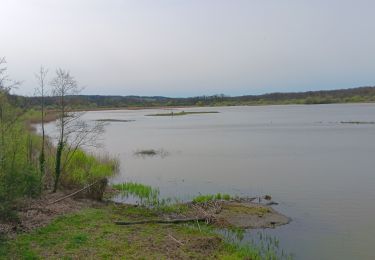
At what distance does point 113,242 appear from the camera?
10.9 metres

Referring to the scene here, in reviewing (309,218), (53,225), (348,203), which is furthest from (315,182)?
(53,225)

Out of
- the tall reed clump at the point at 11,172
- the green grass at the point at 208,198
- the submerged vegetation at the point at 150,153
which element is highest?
the tall reed clump at the point at 11,172

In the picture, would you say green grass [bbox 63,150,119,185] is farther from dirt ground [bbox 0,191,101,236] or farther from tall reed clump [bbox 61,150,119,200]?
dirt ground [bbox 0,191,101,236]

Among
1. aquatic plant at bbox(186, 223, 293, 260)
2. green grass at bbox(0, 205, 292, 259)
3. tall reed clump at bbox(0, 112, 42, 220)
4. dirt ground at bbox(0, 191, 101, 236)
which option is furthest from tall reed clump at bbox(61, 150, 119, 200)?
aquatic plant at bbox(186, 223, 293, 260)

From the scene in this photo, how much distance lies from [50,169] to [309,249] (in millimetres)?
10669

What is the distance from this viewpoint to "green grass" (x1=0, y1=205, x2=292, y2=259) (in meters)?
9.92

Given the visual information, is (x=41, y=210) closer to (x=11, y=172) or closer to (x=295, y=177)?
(x=11, y=172)

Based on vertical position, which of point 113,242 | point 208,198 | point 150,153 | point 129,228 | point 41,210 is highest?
point 41,210

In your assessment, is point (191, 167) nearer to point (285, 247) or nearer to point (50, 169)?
point (50, 169)

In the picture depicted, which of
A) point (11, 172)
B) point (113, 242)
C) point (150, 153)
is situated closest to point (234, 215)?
point (113, 242)

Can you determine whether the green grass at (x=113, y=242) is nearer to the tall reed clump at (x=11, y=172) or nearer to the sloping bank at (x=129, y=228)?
the sloping bank at (x=129, y=228)

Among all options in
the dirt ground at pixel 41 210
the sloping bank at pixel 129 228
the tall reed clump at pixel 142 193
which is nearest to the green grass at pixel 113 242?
the sloping bank at pixel 129 228

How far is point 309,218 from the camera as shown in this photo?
15938mm

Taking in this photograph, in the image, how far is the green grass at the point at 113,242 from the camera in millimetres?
9922
